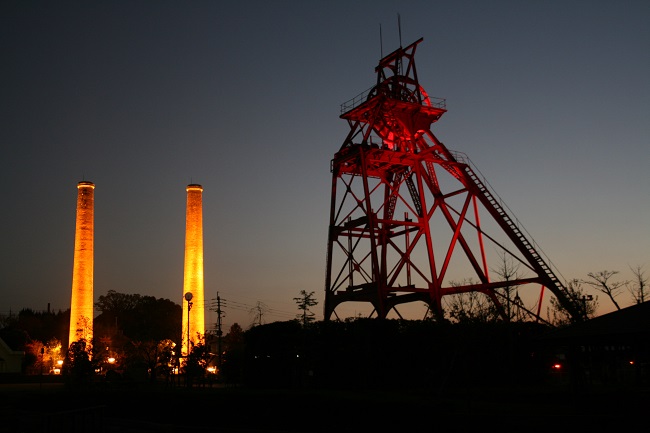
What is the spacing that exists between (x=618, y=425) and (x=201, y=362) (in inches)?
1280

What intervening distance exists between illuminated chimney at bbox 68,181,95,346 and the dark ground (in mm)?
37829

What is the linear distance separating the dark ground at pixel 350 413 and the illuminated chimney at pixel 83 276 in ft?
124

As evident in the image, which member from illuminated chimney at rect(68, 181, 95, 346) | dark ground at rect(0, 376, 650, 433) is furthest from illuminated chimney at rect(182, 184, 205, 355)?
dark ground at rect(0, 376, 650, 433)

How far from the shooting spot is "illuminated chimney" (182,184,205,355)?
65062mm

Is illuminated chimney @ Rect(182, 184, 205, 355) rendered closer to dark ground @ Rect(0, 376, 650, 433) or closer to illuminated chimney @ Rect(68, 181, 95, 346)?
illuminated chimney @ Rect(68, 181, 95, 346)

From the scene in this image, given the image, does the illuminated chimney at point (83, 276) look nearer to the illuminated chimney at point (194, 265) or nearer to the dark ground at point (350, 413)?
the illuminated chimney at point (194, 265)

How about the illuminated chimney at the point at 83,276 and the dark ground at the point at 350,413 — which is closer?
the dark ground at the point at 350,413

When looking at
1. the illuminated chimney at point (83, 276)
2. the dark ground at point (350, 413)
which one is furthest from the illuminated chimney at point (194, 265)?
the dark ground at point (350, 413)

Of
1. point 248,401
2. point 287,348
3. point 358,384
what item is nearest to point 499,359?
point 358,384

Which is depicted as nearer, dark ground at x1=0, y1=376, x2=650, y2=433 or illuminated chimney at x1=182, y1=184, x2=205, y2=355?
dark ground at x1=0, y1=376, x2=650, y2=433

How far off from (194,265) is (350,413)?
150ft

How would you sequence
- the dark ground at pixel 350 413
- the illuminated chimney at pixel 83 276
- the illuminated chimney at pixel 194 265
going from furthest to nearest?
the illuminated chimney at pixel 83 276 → the illuminated chimney at pixel 194 265 → the dark ground at pixel 350 413

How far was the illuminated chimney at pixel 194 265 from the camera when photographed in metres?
65.1

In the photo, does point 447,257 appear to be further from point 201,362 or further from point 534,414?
point 534,414
